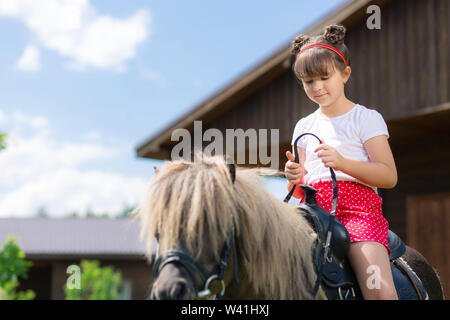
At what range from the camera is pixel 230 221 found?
80.4 inches

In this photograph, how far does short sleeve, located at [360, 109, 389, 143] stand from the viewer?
106 inches

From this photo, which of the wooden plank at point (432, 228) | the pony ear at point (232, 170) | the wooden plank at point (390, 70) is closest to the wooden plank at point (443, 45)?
the wooden plank at point (390, 70)

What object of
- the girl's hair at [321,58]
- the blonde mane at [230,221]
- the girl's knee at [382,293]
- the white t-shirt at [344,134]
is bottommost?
the girl's knee at [382,293]

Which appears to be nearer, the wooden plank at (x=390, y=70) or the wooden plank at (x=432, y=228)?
the wooden plank at (x=390, y=70)

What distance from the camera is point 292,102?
1022 cm

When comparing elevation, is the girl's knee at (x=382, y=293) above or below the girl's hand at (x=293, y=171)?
below

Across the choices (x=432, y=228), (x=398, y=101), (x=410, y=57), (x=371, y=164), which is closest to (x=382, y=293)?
(x=371, y=164)

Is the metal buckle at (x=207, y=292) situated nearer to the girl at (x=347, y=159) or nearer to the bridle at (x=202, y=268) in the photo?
the bridle at (x=202, y=268)

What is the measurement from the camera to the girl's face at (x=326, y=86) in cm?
274

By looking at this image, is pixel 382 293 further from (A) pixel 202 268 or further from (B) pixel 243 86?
(B) pixel 243 86

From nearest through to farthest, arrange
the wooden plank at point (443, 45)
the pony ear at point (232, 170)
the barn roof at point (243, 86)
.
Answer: the pony ear at point (232, 170), the wooden plank at point (443, 45), the barn roof at point (243, 86)

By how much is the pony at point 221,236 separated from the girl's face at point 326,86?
0.58 m
